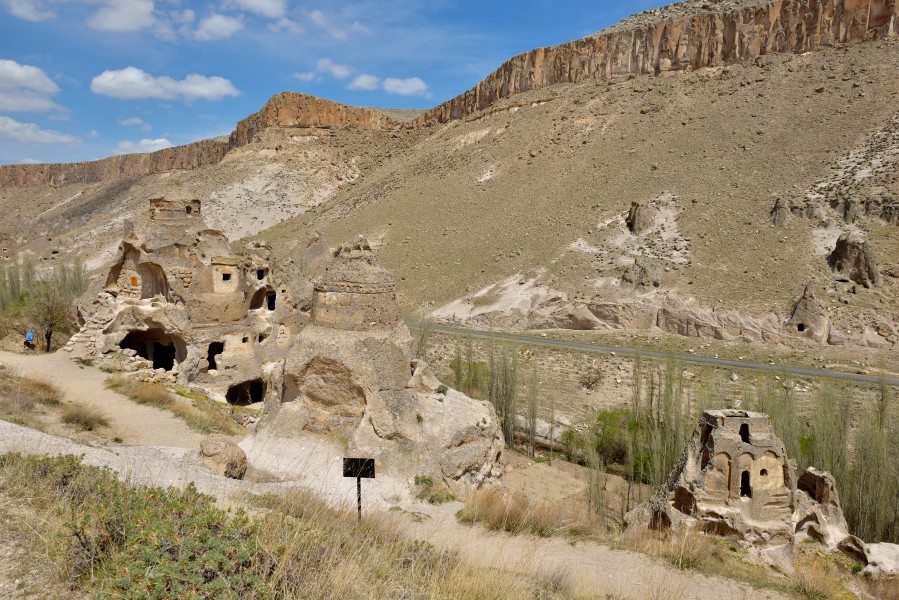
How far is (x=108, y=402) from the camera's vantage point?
14797 mm

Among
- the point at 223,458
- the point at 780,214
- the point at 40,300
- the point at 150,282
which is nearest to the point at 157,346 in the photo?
the point at 150,282

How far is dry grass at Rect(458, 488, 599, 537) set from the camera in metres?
8.20

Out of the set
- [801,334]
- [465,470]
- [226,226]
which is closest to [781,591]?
[465,470]

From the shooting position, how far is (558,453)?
19.9m

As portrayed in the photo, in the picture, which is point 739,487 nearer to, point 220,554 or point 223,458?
point 223,458

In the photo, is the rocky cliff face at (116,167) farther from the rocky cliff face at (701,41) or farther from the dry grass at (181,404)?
the dry grass at (181,404)

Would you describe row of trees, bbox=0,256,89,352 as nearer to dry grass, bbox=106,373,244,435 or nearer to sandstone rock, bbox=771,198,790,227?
dry grass, bbox=106,373,244,435

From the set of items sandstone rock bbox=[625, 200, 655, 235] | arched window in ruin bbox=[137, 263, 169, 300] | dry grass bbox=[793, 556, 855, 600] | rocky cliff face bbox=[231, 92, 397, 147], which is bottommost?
dry grass bbox=[793, 556, 855, 600]

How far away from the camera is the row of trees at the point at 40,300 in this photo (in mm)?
24344

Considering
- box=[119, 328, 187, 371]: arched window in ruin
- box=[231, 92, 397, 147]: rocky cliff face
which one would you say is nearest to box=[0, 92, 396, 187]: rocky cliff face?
box=[231, 92, 397, 147]: rocky cliff face

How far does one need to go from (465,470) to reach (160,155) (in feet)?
401

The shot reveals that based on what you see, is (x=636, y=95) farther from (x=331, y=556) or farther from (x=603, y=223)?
(x=331, y=556)

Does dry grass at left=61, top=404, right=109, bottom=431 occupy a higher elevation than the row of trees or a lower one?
lower

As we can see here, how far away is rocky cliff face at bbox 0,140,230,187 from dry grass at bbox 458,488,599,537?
107m
